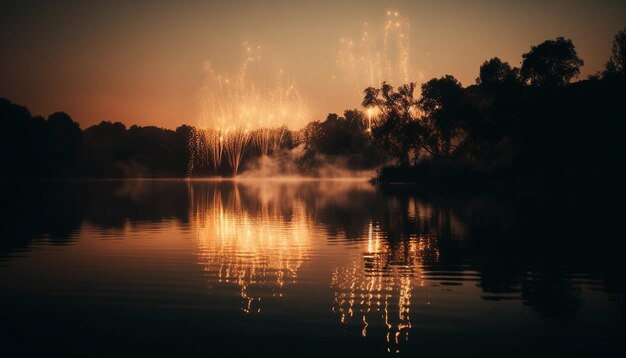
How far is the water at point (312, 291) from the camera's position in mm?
12875

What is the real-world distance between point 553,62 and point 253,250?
274 ft

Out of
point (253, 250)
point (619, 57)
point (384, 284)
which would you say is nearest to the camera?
point (384, 284)

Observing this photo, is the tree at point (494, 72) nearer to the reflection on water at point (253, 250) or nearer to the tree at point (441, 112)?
the tree at point (441, 112)

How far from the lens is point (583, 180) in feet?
277

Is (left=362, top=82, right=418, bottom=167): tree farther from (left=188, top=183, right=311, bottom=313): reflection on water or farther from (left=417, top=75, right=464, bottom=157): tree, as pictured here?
(left=188, top=183, right=311, bottom=313): reflection on water

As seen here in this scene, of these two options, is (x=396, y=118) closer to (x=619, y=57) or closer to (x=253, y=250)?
(x=619, y=57)

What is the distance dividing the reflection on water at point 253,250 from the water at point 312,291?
0.11 m

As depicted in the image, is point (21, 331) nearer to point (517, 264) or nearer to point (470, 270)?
point (470, 270)

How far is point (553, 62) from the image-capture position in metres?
96.3

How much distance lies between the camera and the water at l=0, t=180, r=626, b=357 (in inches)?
507

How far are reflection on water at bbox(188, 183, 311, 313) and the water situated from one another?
109 mm

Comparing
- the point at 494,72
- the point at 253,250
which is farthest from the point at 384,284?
the point at 494,72

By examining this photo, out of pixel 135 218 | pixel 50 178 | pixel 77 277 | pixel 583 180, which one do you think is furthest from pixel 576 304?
pixel 50 178

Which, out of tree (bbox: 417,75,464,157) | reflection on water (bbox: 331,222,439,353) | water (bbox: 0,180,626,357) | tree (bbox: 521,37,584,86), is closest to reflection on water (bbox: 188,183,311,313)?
water (bbox: 0,180,626,357)
